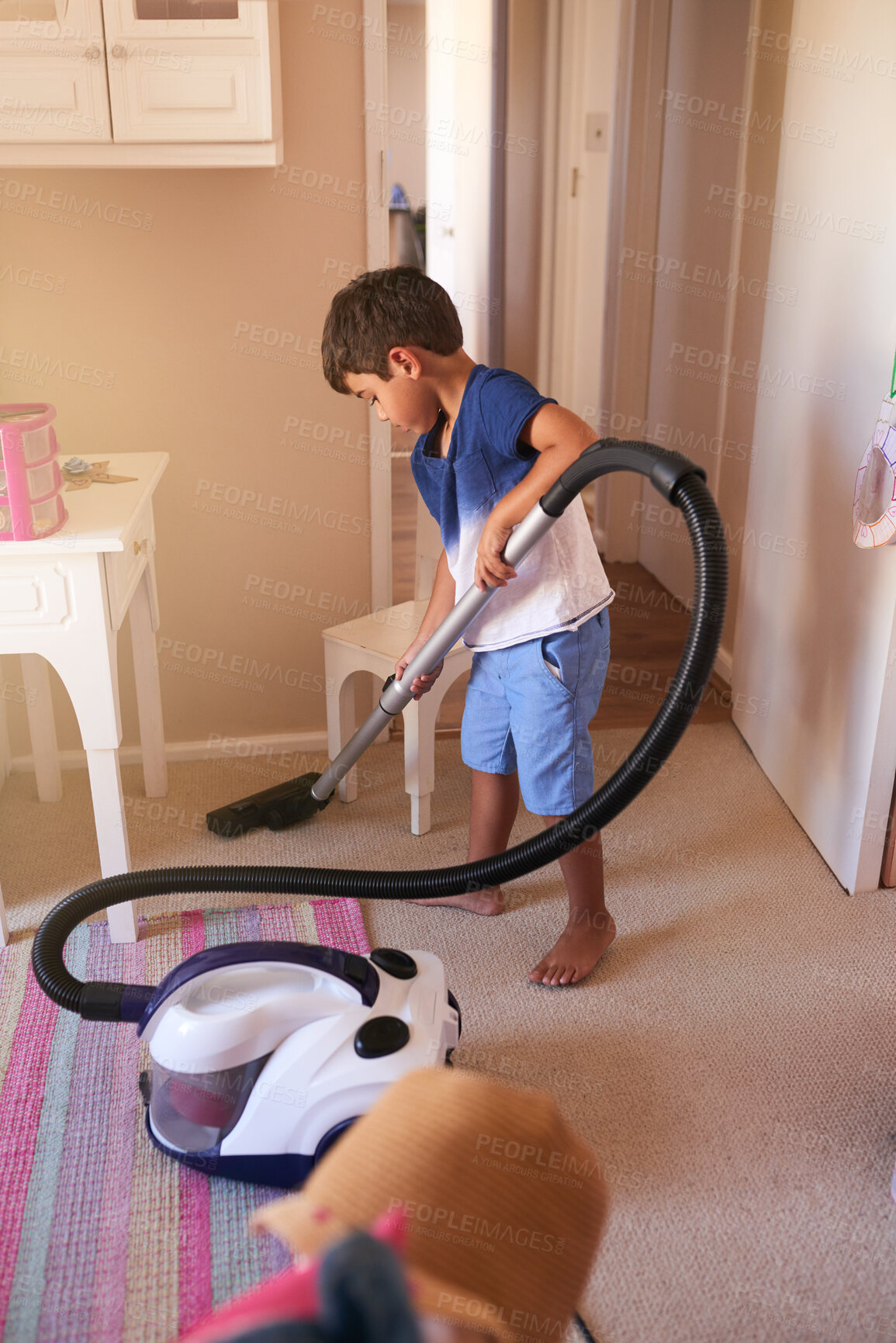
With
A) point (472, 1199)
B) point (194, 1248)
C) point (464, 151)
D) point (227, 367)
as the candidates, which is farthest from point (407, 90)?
point (472, 1199)

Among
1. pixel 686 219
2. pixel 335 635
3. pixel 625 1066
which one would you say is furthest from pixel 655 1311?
pixel 686 219

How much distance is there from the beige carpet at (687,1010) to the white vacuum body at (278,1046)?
1.05ft

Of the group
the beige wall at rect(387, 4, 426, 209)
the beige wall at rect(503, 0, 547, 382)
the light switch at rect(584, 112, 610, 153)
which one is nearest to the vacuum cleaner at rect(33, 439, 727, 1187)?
the light switch at rect(584, 112, 610, 153)

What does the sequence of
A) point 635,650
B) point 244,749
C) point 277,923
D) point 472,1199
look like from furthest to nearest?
point 635,650 < point 244,749 < point 277,923 < point 472,1199

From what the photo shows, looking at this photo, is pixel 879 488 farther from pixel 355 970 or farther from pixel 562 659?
pixel 355 970

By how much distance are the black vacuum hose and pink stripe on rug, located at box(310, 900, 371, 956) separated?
268mm

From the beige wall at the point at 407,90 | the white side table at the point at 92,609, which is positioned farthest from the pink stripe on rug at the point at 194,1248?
the beige wall at the point at 407,90

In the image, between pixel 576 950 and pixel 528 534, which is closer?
pixel 528 534

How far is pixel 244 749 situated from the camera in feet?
8.25

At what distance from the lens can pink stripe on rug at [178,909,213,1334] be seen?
3.98 feet

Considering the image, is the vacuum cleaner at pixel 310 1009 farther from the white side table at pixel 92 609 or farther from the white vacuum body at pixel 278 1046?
the white side table at pixel 92 609

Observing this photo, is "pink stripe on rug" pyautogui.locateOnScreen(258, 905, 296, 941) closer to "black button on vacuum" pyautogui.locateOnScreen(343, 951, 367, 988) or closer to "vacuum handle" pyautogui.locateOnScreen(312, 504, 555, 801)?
"vacuum handle" pyautogui.locateOnScreen(312, 504, 555, 801)

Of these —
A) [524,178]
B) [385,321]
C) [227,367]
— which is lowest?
[227,367]

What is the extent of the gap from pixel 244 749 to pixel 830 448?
1367 millimetres
